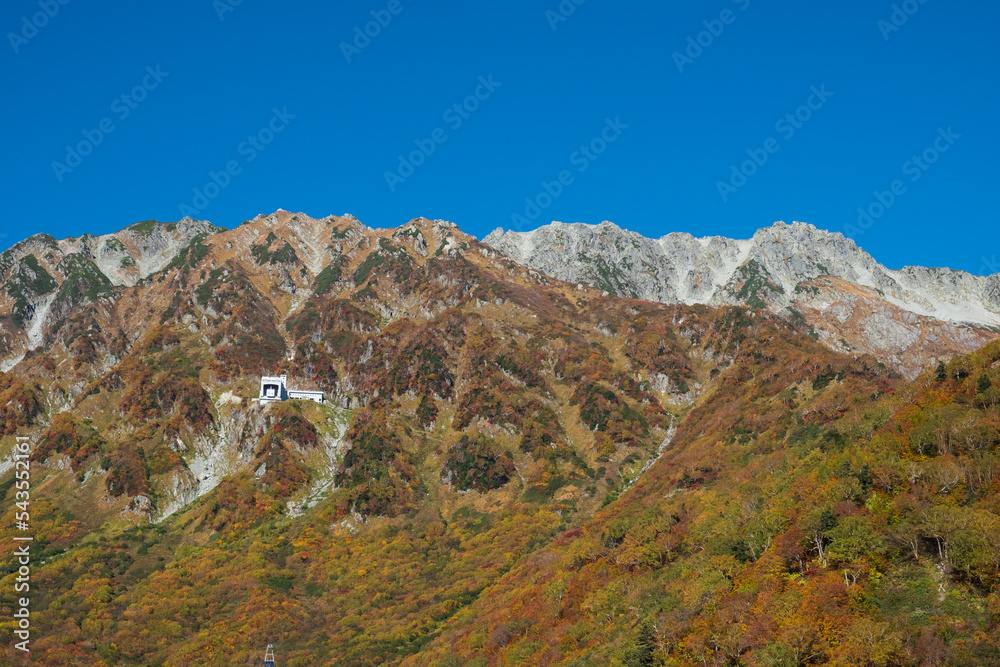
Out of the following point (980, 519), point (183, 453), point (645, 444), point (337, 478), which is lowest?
point (980, 519)

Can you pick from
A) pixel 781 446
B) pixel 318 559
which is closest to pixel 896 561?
pixel 781 446

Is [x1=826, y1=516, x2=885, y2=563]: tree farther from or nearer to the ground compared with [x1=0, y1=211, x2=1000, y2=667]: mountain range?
nearer to the ground

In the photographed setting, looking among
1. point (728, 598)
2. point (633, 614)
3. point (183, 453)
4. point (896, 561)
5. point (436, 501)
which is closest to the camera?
point (896, 561)

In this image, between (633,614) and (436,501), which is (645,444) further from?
(633,614)

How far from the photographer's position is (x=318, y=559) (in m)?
144

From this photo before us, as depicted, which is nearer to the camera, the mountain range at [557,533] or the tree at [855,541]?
the mountain range at [557,533]

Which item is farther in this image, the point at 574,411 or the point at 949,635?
the point at 574,411

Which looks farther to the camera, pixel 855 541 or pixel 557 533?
pixel 557 533

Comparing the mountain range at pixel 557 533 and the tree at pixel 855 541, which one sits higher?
the mountain range at pixel 557 533

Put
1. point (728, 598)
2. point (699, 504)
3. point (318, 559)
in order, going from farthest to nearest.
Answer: point (318, 559)
point (699, 504)
point (728, 598)

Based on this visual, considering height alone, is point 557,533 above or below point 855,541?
above

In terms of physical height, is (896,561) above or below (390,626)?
below

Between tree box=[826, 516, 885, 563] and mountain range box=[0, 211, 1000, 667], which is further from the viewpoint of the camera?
tree box=[826, 516, 885, 563]

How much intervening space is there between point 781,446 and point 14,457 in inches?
8398
